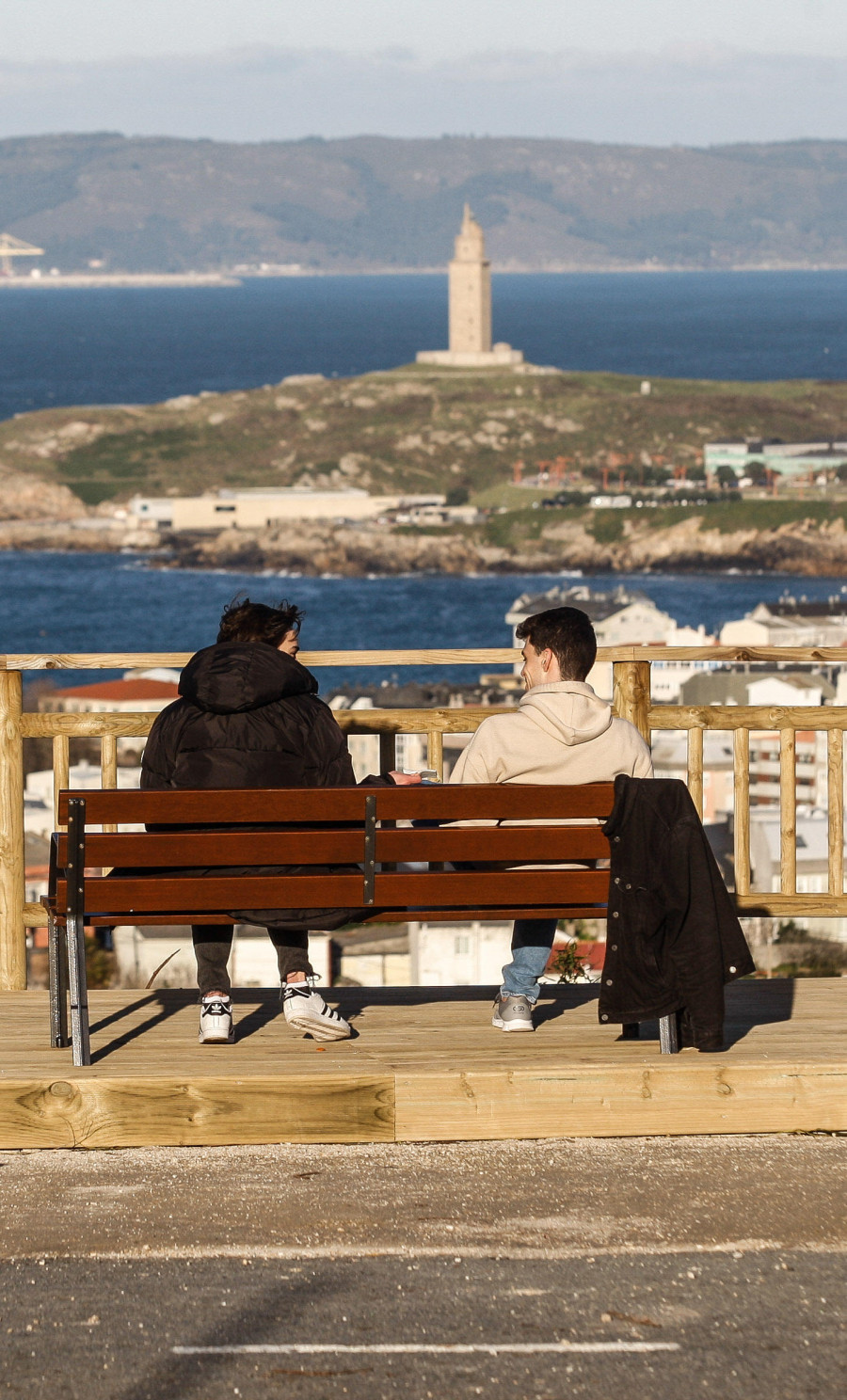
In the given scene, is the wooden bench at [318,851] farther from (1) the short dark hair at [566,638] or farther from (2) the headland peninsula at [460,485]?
(2) the headland peninsula at [460,485]

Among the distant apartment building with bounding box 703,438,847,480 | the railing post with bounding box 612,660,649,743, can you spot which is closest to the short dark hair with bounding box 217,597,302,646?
the railing post with bounding box 612,660,649,743

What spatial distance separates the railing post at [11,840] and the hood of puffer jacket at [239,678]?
47.2 inches

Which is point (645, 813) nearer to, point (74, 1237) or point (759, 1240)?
point (759, 1240)

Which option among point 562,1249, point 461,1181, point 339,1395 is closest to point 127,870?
point 461,1181

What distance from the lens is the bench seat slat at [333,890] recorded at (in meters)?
5.11

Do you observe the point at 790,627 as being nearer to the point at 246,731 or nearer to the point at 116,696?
the point at 116,696

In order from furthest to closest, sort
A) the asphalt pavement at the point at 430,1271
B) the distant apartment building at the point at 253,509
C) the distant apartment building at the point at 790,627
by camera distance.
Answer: the distant apartment building at the point at 253,509
the distant apartment building at the point at 790,627
the asphalt pavement at the point at 430,1271

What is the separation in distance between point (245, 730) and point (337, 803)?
470 mm

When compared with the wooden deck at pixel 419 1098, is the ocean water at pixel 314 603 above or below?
below

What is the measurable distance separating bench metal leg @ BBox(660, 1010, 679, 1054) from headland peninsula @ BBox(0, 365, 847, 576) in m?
146

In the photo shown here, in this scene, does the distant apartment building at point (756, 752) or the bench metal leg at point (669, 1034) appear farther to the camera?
the distant apartment building at point (756, 752)

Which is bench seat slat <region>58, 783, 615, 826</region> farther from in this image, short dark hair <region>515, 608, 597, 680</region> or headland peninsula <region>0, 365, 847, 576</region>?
headland peninsula <region>0, 365, 847, 576</region>

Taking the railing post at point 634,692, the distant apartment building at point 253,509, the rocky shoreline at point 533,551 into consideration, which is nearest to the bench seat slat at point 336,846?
the railing post at point 634,692

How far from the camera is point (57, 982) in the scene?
5.26 metres
